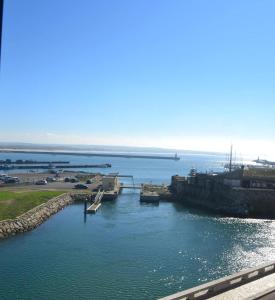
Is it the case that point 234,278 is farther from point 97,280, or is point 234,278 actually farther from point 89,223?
point 89,223

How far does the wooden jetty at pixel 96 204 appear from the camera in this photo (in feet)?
164

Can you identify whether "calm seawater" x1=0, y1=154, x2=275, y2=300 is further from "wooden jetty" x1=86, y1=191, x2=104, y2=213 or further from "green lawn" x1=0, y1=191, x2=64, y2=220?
"green lawn" x1=0, y1=191, x2=64, y2=220

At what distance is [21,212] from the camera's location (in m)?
39.6

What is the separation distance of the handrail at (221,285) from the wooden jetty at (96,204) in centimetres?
3291

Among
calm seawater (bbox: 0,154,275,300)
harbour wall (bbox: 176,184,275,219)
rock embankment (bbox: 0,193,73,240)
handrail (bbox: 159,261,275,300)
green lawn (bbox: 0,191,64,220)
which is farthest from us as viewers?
harbour wall (bbox: 176,184,275,219)

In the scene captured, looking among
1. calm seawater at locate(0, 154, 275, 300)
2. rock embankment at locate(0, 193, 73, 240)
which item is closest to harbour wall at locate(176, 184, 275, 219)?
calm seawater at locate(0, 154, 275, 300)

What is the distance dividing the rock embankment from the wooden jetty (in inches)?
129

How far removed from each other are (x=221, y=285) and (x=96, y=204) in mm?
39998

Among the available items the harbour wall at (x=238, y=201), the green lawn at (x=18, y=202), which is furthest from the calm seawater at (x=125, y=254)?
the harbour wall at (x=238, y=201)

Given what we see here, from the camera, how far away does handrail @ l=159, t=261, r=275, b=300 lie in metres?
14.4

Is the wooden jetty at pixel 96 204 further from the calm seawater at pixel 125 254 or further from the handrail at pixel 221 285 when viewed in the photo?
the handrail at pixel 221 285

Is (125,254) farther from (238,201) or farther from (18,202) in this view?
(238,201)

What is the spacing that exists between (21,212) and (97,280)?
56.3 ft

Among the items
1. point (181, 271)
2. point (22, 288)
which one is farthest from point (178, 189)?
point (22, 288)
